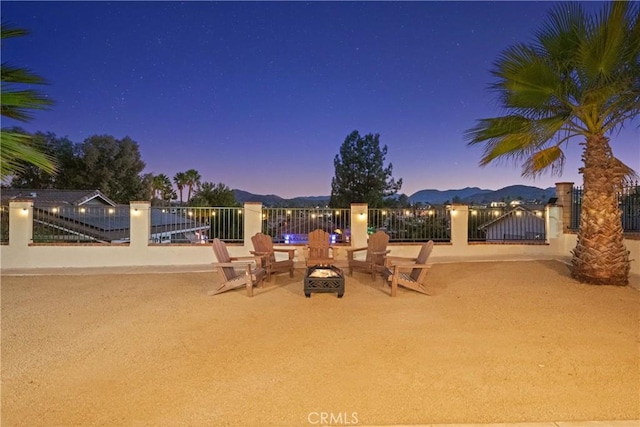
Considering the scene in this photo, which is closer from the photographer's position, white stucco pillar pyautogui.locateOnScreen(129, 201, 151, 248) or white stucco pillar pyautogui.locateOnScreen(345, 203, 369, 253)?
white stucco pillar pyautogui.locateOnScreen(129, 201, 151, 248)

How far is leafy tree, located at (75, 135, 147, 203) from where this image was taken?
27719 mm

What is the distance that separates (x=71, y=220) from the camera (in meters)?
10.4

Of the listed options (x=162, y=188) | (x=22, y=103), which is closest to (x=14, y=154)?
(x=22, y=103)

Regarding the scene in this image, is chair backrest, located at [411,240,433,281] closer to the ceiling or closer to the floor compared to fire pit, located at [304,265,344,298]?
closer to the ceiling

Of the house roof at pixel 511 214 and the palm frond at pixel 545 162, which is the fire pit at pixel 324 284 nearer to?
the palm frond at pixel 545 162

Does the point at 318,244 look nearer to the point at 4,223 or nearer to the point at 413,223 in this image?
the point at 413,223

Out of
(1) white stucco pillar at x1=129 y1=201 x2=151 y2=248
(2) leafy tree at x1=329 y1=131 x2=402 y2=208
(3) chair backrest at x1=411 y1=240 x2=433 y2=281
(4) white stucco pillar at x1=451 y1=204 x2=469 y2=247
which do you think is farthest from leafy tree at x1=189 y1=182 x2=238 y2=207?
(3) chair backrest at x1=411 y1=240 x2=433 y2=281

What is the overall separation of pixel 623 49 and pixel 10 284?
12377 millimetres

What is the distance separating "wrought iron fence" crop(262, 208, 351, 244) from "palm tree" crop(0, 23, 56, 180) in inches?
293

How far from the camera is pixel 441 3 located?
36.2ft

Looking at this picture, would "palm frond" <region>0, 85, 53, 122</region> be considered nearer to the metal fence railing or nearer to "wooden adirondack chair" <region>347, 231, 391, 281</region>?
"wooden adirondack chair" <region>347, 231, 391, 281</region>

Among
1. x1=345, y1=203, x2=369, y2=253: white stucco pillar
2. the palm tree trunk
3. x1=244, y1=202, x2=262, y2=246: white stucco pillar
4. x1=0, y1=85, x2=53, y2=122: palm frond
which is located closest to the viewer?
x1=0, y1=85, x2=53, y2=122: palm frond

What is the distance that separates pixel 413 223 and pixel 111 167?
25844 mm

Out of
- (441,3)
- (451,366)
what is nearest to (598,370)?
(451,366)
